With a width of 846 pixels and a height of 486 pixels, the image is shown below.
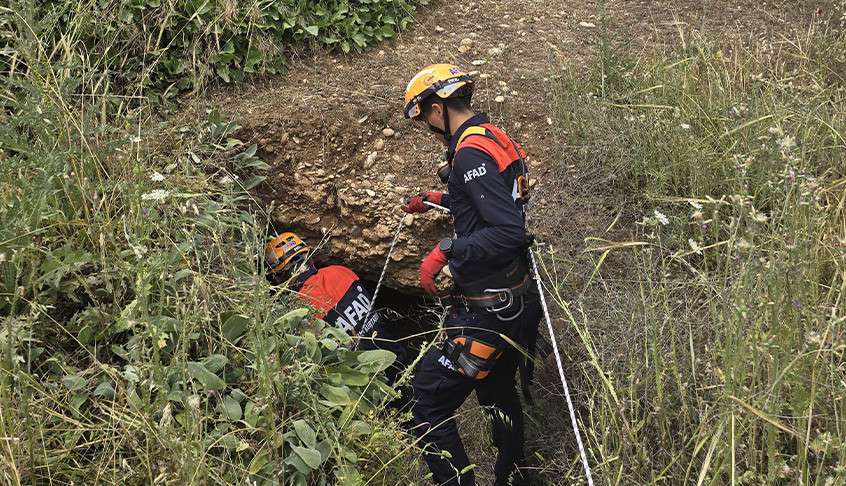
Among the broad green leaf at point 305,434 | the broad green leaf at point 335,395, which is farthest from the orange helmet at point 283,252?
the broad green leaf at point 305,434

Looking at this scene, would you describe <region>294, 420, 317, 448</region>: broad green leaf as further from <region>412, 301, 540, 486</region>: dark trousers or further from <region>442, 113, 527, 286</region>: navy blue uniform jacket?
<region>442, 113, 527, 286</region>: navy blue uniform jacket

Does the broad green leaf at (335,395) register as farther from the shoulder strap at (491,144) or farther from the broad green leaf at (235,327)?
the shoulder strap at (491,144)

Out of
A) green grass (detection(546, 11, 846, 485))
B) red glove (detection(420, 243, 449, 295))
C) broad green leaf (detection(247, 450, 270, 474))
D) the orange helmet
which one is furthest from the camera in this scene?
the orange helmet

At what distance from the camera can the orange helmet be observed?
446 cm

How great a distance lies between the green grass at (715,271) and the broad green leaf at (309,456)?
901 millimetres

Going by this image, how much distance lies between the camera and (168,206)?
3.34m

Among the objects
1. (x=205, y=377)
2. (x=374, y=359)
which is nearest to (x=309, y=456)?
(x=205, y=377)

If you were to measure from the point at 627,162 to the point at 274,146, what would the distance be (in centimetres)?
226

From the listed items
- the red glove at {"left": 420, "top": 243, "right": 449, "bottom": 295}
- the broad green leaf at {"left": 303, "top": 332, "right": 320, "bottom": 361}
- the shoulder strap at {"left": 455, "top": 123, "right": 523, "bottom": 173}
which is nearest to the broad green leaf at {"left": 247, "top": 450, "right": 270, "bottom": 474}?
the broad green leaf at {"left": 303, "top": 332, "right": 320, "bottom": 361}

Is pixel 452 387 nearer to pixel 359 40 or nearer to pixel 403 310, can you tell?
pixel 403 310

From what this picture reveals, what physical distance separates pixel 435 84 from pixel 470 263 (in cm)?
88

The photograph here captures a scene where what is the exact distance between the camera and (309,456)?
2725 millimetres

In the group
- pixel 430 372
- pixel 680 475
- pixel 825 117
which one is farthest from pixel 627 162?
pixel 680 475

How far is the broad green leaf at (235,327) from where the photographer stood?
10.0 feet
